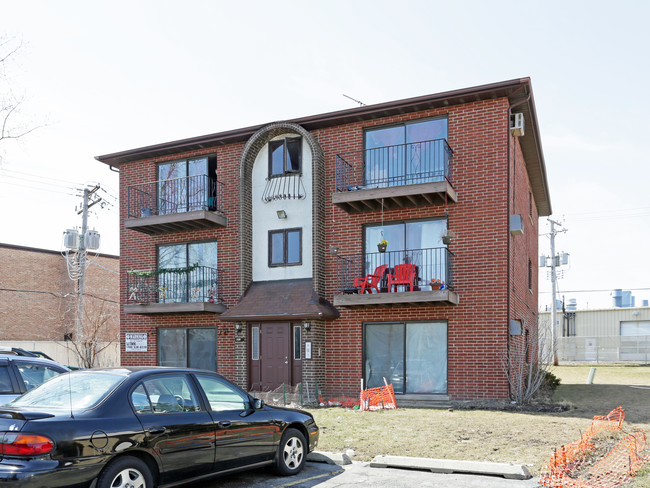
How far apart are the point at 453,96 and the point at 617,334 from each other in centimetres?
3769

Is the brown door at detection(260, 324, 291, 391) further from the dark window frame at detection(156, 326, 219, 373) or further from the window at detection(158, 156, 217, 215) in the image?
the window at detection(158, 156, 217, 215)

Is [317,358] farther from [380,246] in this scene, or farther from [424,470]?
[424,470]

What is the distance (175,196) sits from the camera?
20.1 meters

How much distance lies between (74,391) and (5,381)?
319 cm

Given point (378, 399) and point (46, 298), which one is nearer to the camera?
point (378, 399)

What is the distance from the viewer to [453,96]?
15.7 m

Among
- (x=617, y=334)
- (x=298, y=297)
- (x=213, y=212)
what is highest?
(x=213, y=212)

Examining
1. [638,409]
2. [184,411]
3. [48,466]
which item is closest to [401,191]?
[638,409]

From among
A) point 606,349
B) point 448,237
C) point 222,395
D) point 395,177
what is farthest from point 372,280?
point 606,349

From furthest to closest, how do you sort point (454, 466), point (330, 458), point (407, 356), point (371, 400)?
point (407, 356) < point (371, 400) < point (330, 458) < point (454, 466)

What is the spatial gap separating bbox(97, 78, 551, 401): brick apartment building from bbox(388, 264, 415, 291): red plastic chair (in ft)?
0.11

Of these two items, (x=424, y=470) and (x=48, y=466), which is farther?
(x=424, y=470)

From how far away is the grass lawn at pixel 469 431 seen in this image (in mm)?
8930

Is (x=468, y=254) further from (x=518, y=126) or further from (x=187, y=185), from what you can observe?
(x=187, y=185)
